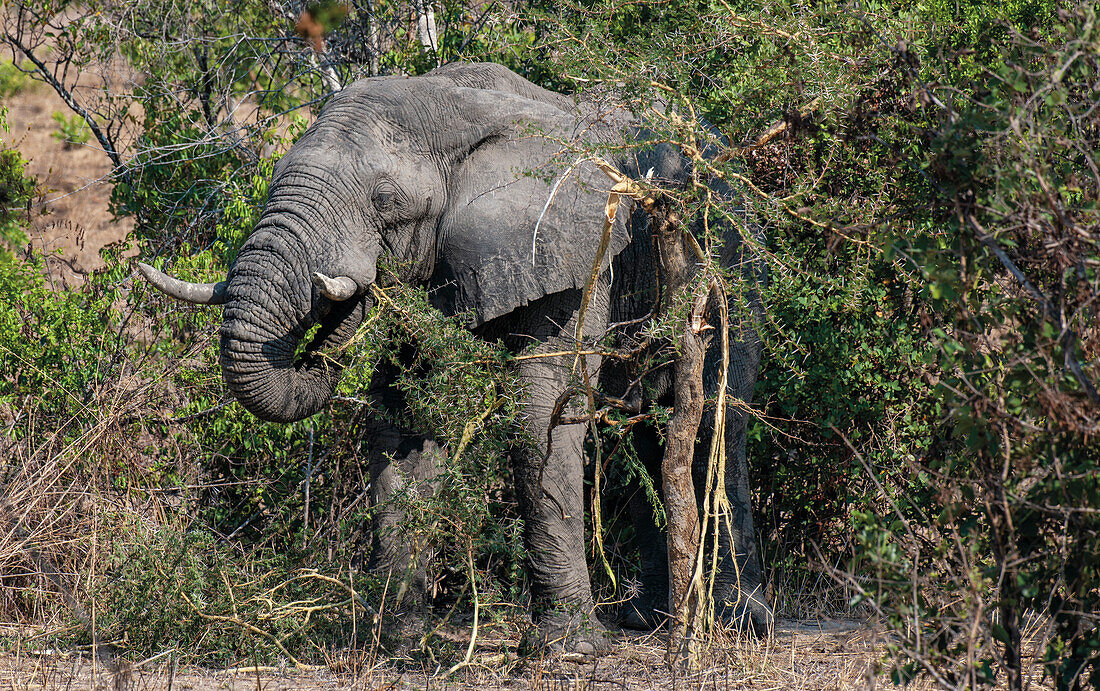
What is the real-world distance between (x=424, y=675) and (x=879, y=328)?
3079mm

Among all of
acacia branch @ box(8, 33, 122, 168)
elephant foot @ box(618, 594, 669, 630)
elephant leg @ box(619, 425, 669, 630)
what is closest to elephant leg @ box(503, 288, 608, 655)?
elephant foot @ box(618, 594, 669, 630)

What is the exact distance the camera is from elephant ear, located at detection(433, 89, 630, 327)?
18.3 ft

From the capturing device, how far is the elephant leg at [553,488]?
18.5 ft

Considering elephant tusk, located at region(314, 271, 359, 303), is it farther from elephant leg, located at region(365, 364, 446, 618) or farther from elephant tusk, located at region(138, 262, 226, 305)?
elephant leg, located at region(365, 364, 446, 618)

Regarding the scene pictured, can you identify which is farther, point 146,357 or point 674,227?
point 146,357

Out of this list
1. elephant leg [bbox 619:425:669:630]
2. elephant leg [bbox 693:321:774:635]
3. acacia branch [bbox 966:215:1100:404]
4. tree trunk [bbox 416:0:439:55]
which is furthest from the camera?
tree trunk [bbox 416:0:439:55]

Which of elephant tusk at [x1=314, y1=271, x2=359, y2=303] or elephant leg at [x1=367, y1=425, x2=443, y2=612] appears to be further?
elephant leg at [x1=367, y1=425, x2=443, y2=612]

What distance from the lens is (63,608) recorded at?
19.5 ft

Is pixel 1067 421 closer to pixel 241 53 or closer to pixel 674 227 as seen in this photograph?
pixel 674 227

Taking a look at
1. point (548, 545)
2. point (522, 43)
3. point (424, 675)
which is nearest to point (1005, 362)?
point (548, 545)

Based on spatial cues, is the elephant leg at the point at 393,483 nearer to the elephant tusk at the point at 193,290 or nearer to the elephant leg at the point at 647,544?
the elephant tusk at the point at 193,290

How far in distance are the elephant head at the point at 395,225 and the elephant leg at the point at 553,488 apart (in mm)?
271

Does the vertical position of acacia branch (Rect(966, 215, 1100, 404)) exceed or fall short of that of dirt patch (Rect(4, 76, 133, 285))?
it falls short

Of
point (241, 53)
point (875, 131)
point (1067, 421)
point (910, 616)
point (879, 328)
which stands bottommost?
point (910, 616)
